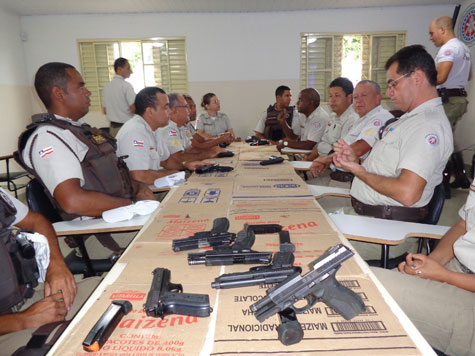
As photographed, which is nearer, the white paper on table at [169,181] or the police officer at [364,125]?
the white paper on table at [169,181]

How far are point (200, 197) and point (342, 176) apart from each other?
1.59 meters

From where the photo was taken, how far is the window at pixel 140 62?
21.6 ft

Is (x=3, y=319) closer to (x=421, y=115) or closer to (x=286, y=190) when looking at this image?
(x=286, y=190)

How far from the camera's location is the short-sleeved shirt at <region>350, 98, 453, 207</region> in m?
1.54

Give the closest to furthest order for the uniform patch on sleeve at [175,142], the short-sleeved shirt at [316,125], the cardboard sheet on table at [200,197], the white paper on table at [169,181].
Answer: the cardboard sheet on table at [200,197], the white paper on table at [169,181], the uniform patch on sleeve at [175,142], the short-sleeved shirt at [316,125]

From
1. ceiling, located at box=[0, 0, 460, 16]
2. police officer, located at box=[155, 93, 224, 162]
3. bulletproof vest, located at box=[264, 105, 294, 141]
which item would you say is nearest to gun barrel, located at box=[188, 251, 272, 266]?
police officer, located at box=[155, 93, 224, 162]

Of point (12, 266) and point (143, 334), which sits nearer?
point (143, 334)

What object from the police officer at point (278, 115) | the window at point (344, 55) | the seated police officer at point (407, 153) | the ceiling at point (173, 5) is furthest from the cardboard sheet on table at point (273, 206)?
the window at point (344, 55)

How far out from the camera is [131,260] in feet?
3.54

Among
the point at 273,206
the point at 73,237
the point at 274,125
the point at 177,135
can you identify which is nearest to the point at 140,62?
the point at 274,125

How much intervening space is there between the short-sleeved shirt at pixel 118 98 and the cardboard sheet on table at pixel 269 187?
12.0 ft

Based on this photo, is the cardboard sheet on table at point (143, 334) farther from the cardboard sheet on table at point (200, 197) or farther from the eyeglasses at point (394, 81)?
the eyeglasses at point (394, 81)

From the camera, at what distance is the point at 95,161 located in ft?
6.02

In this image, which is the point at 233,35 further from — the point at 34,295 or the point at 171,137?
the point at 34,295
